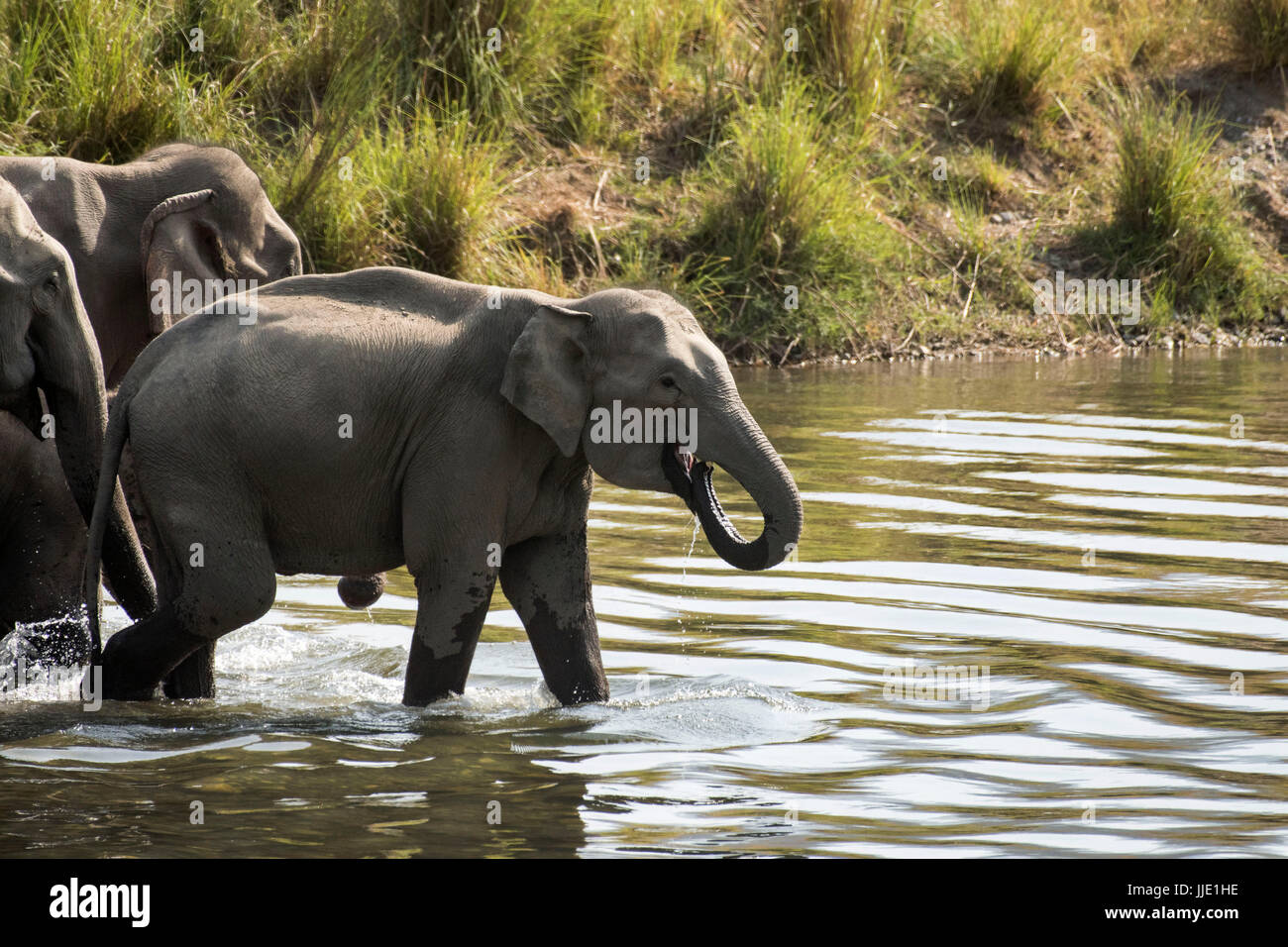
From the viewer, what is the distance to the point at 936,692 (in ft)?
20.9

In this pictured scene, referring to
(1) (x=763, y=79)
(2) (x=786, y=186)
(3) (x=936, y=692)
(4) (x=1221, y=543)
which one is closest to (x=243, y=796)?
(3) (x=936, y=692)

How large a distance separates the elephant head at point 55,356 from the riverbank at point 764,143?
6.94 m

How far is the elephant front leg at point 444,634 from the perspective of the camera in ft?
19.4

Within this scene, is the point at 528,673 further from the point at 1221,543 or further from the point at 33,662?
the point at 1221,543

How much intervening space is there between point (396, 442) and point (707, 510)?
0.96 metres

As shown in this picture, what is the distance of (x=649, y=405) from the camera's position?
5.84 metres

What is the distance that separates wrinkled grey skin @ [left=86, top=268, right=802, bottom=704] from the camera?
5.79 m

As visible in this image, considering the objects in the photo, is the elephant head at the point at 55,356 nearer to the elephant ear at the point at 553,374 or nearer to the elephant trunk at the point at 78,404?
the elephant trunk at the point at 78,404

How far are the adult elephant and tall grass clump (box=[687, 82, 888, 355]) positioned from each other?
7.19m

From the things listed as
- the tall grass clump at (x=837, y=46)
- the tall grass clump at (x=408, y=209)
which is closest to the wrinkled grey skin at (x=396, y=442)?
the tall grass clump at (x=408, y=209)

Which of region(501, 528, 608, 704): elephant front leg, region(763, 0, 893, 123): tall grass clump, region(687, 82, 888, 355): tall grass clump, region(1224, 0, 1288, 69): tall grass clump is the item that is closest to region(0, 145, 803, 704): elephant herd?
region(501, 528, 608, 704): elephant front leg

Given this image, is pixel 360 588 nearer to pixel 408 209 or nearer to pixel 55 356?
pixel 55 356

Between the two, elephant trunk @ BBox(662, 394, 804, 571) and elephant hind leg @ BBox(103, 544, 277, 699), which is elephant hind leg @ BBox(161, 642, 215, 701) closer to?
elephant hind leg @ BBox(103, 544, 277, 699)

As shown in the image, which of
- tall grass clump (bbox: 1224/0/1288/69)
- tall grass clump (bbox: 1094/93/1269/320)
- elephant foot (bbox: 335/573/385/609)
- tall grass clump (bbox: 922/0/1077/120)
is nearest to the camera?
elephant foot (bbox: 335/573/385/609)
